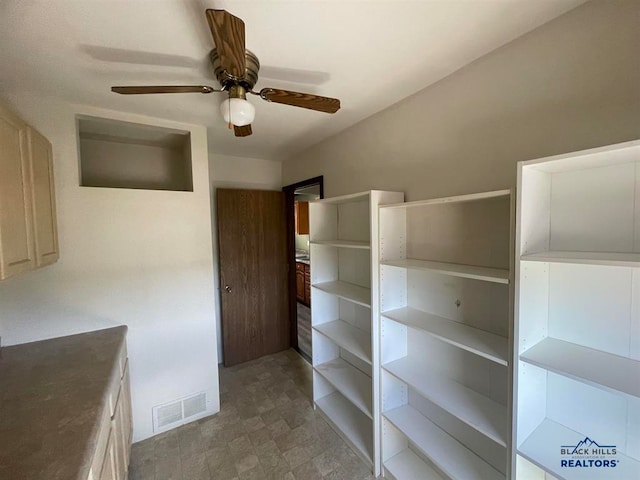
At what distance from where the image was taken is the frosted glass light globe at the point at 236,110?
4.00 ft

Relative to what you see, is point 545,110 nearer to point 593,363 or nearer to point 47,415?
point 593,363

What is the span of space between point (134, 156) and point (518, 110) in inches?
113

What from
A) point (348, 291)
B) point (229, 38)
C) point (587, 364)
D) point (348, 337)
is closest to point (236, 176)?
point (348, 291)

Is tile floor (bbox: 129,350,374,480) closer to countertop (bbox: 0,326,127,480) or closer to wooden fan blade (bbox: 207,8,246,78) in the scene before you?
countertop (bbox: 0,326,127,480)

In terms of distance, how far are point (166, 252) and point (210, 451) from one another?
150cm

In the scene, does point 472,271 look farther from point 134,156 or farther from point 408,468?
point 134,156

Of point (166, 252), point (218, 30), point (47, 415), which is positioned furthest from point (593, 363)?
point (166, 252)

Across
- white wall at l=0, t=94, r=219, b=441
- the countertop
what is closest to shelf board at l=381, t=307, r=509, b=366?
the countertop

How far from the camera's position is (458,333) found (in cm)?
141

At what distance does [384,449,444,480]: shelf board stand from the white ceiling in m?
2.41

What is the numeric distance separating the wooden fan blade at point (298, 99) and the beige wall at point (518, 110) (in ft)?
1.84

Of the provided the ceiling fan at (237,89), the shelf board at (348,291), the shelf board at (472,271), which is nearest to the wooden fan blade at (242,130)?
the ceiling fan at (237,89)

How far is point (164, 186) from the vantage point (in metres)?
2.54

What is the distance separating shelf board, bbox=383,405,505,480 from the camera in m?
1.43
